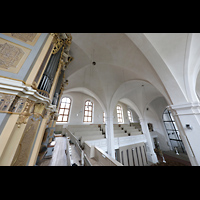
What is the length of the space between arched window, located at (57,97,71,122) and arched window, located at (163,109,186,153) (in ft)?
45.4

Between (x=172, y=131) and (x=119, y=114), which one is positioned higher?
(x=119, y=114)

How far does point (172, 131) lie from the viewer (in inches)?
404

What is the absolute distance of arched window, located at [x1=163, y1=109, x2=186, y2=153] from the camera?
960 cm

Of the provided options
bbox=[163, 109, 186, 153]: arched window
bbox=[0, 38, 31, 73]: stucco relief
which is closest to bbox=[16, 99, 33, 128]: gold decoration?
bbox=[0, 38, 31, 73]: stucco relief

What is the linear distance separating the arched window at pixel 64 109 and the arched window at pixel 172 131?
1384 cm

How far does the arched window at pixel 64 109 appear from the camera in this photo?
7.86m

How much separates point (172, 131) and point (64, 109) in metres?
15.2

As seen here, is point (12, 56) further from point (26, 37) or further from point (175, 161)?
point (175, 161)

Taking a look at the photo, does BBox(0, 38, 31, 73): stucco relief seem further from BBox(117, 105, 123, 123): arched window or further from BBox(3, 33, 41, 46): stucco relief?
BBox(117, 105, 123, 123): arched window

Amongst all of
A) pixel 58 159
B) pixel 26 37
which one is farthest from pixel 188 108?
pixel 26 37

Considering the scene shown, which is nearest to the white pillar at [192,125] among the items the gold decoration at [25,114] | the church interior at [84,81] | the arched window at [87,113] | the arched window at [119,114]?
the church interior at [84,81]

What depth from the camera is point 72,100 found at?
28.6ft
